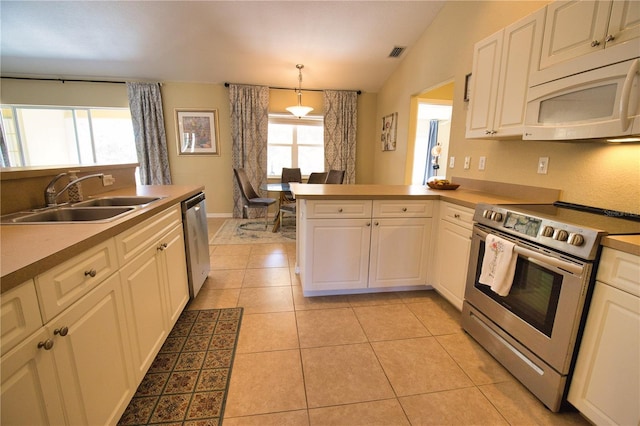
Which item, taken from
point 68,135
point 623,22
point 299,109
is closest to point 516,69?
point 623,22

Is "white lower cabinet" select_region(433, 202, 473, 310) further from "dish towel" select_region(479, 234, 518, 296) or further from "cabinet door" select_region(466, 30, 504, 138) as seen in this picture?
"cabinet door" select_region(466, 30, 504, 138)

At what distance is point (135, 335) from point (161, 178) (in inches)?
171

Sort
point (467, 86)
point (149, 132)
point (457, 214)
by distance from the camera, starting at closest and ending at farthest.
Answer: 1. point (457, 214)
2. point (467, 86)
3. point (149, 132)

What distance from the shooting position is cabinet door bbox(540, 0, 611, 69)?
135 centimetres

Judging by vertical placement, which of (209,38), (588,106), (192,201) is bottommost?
(192,201)

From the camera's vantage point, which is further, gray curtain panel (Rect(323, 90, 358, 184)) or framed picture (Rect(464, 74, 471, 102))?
gray curtain panel (Rect(323, 90, 358, 184))

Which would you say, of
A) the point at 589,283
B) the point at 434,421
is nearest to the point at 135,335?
the point at 434,421

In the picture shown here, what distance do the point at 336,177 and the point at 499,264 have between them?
315 centimetres

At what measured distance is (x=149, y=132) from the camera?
479 cm

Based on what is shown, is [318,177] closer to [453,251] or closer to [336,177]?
[336,177]

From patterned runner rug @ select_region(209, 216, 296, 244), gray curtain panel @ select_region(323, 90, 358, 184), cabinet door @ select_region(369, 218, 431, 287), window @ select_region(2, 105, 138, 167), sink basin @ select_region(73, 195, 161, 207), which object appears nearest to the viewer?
sink basin @ select_region(73, 195, 161, 207)

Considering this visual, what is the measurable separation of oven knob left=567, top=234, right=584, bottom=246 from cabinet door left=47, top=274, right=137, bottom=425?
6.45 ft

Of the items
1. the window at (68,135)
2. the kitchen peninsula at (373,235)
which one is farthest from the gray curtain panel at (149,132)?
the kitchen peninsula at (373,235)

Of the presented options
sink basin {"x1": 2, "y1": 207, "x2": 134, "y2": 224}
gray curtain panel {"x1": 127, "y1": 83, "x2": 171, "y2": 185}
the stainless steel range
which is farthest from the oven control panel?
gray curtain panel {"x1": 127, "y1": 83, "x2": 171, "y2": 185}
